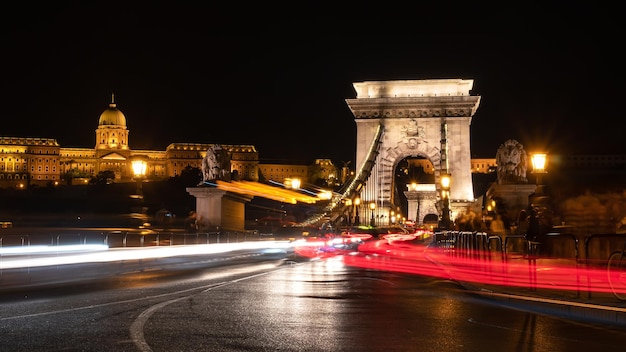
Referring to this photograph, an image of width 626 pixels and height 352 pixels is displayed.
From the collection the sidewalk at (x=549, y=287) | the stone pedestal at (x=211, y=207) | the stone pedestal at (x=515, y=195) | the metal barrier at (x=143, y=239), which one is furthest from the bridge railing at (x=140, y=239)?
the sidewalk at (x=549, y=287)

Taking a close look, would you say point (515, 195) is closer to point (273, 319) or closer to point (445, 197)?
point (445, 197)

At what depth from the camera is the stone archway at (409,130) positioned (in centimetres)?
7138

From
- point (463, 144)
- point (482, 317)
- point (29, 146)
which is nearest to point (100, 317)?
point (482, 317)

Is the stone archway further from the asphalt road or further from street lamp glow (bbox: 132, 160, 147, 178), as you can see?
the asphalt road

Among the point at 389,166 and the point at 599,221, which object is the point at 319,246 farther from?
the point at 389,166

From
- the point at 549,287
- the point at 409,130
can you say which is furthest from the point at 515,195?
the point at 409,130

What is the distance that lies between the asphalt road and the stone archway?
177 ft

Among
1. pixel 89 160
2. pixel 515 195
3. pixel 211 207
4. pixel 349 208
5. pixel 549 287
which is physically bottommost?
pixel 549 287

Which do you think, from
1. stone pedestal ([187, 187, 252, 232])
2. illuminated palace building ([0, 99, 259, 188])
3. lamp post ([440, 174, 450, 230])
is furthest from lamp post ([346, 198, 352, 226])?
illuminated palace building ([0, 99, 259, 188])

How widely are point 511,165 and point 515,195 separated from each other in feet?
6.65

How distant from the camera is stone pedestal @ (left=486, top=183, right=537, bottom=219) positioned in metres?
33.5

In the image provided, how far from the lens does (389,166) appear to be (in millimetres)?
73250

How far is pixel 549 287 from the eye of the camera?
14.5 metres

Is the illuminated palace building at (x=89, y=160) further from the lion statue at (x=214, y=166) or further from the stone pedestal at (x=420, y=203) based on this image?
the lion statue at (x=214, y=166)
